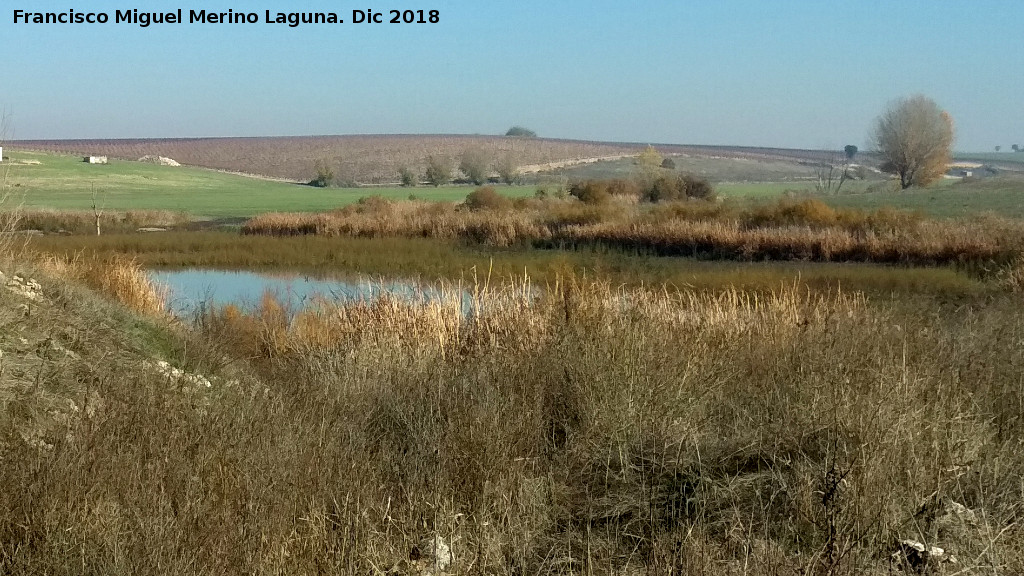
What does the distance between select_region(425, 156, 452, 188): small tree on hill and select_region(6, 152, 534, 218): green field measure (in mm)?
5281

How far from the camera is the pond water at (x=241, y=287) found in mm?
19628

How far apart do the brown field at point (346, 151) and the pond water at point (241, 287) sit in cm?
7574

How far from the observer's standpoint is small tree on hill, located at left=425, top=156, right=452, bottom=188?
96.4 m

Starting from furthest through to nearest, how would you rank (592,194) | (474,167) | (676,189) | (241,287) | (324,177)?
(324,177), (474,167), (676,189), (592,194), (241,287)

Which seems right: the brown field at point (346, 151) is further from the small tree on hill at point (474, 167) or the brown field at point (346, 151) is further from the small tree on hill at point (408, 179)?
the small tree on hill at point (408, 179)

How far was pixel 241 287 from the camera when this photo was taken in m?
26.1

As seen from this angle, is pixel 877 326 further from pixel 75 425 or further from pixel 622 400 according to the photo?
pixel 75 425

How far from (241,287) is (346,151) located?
95.6 metres

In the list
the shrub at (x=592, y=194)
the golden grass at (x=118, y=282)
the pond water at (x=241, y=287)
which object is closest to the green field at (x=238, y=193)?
the shrub at (x=592, y=194)

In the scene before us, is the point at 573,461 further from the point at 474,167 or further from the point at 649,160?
the point at 474,167

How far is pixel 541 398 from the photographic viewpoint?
775 cm

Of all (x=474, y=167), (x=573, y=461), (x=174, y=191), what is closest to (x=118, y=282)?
(x=573, y=461)

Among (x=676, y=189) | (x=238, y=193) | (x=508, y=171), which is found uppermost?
(x=508, y=171)

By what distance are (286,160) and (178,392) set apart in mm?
114784
